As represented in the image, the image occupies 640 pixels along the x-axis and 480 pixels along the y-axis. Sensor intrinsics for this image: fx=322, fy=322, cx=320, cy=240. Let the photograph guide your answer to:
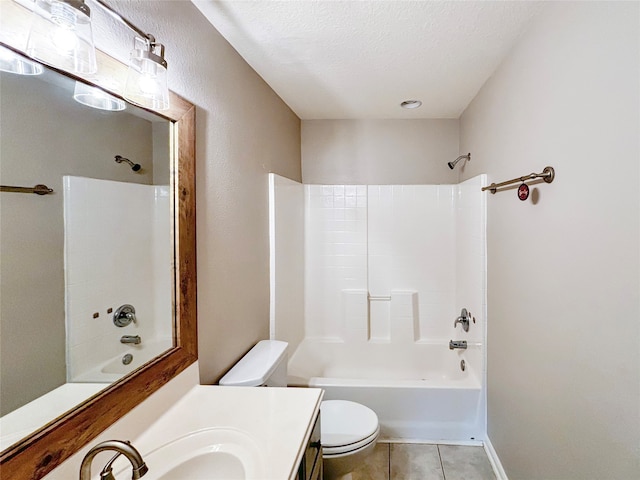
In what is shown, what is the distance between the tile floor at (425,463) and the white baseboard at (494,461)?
0.03 metres

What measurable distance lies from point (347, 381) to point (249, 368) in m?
0.93

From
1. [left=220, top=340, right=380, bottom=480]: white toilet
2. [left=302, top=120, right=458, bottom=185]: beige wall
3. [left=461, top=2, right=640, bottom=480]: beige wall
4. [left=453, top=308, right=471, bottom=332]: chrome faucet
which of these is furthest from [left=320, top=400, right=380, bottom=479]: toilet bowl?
[left=302, top=120, right=458, bottom=185]: beige wall

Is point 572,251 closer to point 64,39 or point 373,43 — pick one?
point 373,43

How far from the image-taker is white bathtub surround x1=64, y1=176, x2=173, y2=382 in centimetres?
88

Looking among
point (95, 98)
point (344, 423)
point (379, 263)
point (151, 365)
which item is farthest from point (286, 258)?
point (95, 98)

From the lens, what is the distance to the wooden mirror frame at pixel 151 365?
72 centimetres

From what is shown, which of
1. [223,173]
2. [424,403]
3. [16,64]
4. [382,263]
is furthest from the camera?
[382,263]

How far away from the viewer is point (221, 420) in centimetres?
110

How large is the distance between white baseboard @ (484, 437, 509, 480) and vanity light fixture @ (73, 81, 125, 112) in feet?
8.35

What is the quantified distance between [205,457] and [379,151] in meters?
2.74

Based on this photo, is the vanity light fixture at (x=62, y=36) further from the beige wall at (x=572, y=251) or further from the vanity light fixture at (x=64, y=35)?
the beige wall at (x=572, y=251)

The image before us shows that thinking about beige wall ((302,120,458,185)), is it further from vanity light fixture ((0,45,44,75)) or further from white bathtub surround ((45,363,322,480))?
vanity light fixture ((0,45,44,75))

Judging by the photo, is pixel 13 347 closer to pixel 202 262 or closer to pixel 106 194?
pixel 106 194

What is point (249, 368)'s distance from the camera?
1.62 metres
